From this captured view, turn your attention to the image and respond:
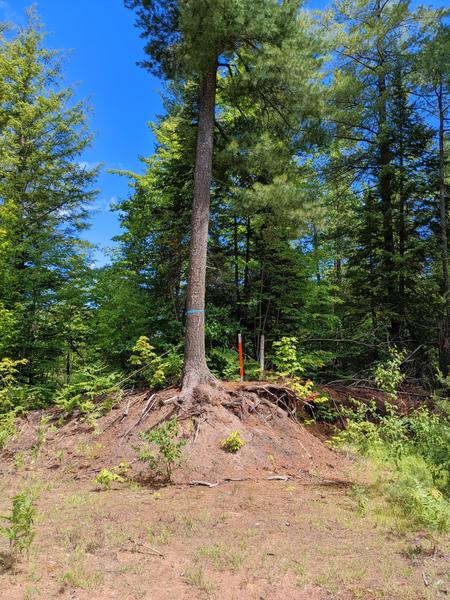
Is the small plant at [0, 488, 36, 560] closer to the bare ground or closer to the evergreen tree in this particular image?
the bare ground

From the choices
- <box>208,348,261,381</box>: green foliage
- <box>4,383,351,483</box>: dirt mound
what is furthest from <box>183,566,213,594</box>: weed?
<box>208,348,261,381</box>: green foliage

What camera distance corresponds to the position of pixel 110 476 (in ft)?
16.8

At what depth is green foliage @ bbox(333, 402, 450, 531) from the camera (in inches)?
148

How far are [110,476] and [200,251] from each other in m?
3.92

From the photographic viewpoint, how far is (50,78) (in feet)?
43.3

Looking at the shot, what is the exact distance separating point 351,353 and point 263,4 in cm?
775

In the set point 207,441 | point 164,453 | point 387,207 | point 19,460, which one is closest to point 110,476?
point 164,453

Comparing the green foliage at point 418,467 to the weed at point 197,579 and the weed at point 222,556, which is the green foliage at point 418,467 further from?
the weed at point 197,579

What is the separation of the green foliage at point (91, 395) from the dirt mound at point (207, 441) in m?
0.19

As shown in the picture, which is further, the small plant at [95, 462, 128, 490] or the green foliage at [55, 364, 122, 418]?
the green foliage at [55, 364, 122, 418]

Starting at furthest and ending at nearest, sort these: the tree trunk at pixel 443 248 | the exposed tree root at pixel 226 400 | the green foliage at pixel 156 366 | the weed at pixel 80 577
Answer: the tree trunk at pixel 443 248
the green foliage at pixel 156 366
the exposed tree root at pixel 226 400
the weed at pixel 80 577

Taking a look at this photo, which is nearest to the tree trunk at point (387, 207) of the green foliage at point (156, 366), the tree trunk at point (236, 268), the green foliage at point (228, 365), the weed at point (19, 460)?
the tree trunk at point (236, 268)

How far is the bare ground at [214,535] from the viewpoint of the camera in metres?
2.71

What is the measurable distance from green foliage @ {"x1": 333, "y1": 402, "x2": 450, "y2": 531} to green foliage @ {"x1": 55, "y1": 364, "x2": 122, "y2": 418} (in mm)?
4303
